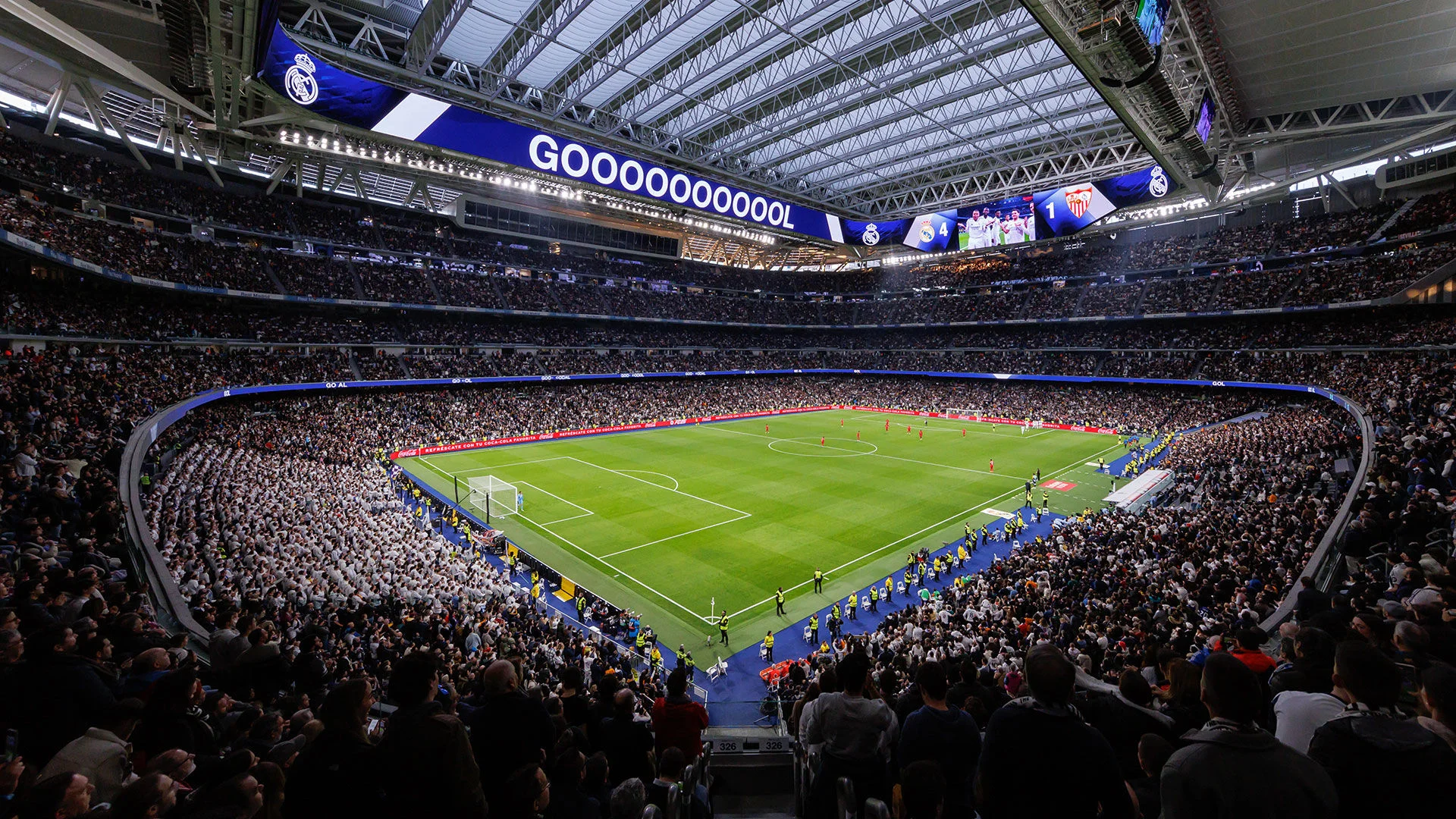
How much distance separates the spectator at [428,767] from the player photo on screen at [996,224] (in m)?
46.5

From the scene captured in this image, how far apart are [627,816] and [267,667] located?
171 inches

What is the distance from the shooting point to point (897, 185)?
50.3 meters

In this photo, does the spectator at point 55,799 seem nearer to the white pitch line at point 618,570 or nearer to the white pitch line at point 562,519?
the white pitch line at point 618,570

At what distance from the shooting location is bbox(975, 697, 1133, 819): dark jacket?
2.76 meters

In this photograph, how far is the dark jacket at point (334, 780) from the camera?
2.83m

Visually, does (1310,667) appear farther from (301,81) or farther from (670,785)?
(301,81)

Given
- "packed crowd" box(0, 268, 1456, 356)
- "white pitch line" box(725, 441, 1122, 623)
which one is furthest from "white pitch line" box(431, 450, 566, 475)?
"white pitch line" box(725, 441, 1122, 623)

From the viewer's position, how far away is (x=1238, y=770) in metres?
2.45

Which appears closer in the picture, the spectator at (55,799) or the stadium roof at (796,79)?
the spectator at (55,799)

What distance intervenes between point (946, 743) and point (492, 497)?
1098 inches

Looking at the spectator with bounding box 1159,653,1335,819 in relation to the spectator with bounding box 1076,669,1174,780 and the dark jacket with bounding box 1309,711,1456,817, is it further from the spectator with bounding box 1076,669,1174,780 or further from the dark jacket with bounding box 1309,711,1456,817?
the spectator with bounding box 1076,669,1174,780

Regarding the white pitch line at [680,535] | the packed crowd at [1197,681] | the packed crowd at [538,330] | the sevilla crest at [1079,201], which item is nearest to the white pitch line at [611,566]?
the white pitch line at [680,535]

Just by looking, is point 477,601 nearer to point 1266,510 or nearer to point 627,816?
point 627,816

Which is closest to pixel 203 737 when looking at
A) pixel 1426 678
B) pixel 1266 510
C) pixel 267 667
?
pixel 267 667
